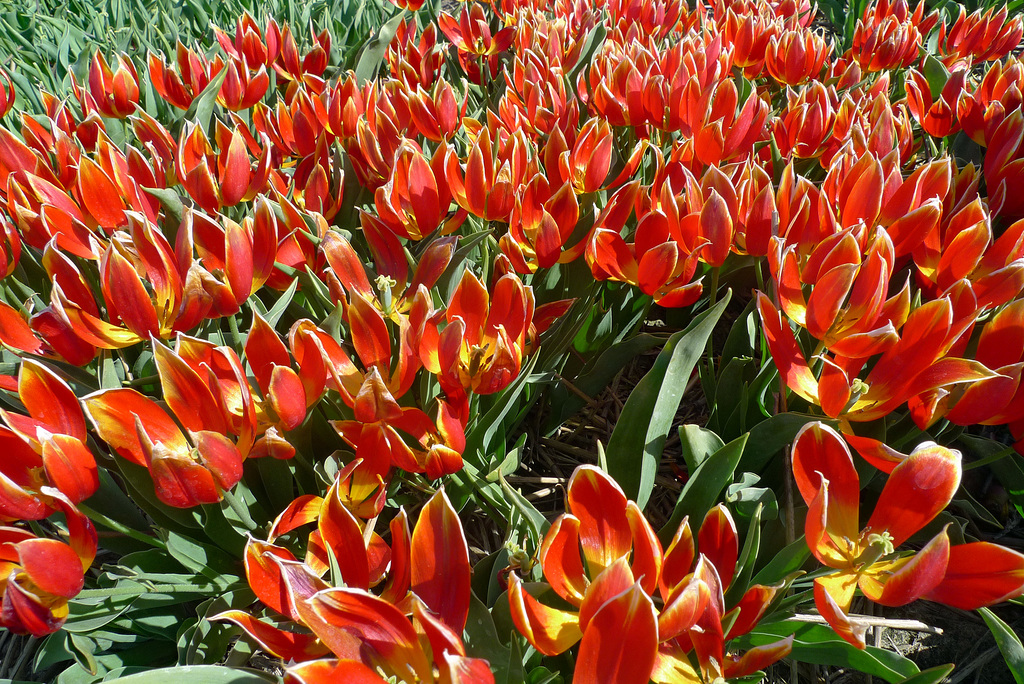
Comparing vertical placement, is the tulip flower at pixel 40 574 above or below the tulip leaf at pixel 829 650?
above

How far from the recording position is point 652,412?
0.80 metres

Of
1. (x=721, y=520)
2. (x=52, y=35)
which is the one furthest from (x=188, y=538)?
(x=52, y=35)

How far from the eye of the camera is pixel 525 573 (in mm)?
694

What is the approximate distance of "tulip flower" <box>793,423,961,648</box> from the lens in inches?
20.3

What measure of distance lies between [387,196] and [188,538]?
52 centimetres

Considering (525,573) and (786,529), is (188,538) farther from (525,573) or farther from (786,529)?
(786,529)

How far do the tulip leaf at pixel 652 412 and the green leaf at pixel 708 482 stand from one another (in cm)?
5

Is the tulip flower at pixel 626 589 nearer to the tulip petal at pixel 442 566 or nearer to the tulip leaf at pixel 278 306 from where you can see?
the tulip petal at pixel 442 566

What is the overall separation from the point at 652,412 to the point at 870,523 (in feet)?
0.87

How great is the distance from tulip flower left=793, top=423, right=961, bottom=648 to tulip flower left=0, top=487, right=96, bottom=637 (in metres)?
0.62

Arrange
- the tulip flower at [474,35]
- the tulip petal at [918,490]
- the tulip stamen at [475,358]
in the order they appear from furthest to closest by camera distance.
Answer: the tulip flower at [474,35] → the tulip stamen at [475,358] → the tulip petal at [918,490]

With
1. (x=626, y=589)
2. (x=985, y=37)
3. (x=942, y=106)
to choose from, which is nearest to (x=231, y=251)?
(x=626, y=589)

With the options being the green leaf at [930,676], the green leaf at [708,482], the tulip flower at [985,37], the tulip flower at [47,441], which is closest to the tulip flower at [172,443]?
the tulip flower at [47,441]

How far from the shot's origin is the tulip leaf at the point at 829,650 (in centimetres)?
70
